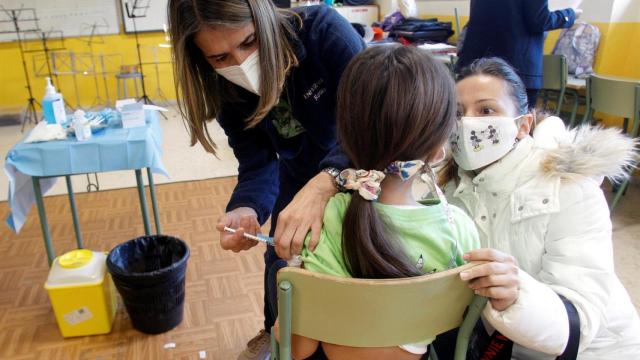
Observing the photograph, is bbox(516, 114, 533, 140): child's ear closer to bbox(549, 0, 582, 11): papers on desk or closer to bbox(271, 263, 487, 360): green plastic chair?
bbox(271, 263, 487, 360): green plastic chair

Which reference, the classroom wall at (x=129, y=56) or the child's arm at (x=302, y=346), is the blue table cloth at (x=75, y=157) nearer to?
the child's arm at (x=302, y=346)

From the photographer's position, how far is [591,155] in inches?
35.9

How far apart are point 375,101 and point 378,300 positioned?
0.32 meters

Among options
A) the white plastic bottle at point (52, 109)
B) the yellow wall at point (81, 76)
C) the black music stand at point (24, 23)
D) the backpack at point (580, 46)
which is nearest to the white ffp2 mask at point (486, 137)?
the white plastic bottle at point (52, 109)

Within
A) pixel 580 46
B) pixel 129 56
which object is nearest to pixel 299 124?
pixel 580 46

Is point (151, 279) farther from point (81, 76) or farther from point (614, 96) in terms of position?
point (81, 76)

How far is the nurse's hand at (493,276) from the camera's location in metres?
0.71

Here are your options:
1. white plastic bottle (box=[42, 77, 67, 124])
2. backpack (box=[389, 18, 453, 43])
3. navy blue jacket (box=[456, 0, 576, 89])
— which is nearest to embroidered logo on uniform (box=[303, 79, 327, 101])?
white plastic bottle (box=[42, 77, 67, 124])

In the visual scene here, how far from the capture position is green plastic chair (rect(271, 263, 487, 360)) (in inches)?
27.6

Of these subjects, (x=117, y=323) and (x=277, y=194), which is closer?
(x=277, y=194)

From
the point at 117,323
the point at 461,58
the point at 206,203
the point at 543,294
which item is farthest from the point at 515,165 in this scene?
the point at 206,203

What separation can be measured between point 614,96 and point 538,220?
2.29m

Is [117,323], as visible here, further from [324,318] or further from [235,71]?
[324,318]

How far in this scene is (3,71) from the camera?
19.3 ft
